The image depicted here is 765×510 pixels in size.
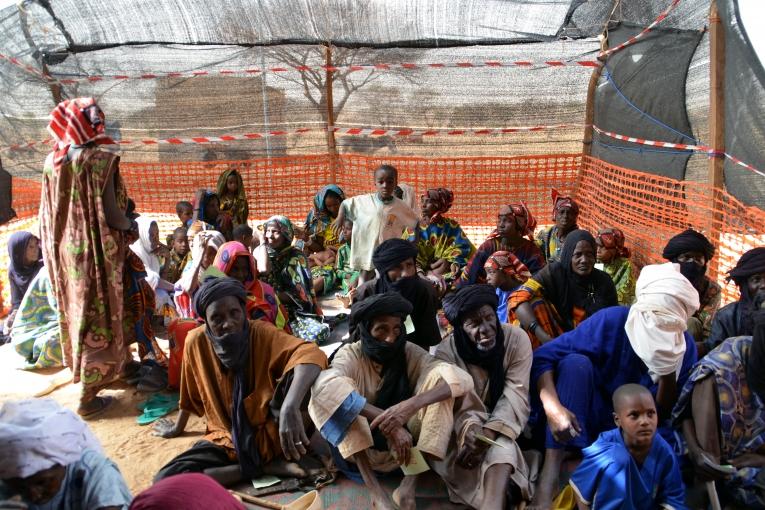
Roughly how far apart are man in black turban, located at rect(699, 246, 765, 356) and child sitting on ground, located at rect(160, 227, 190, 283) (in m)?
4.71

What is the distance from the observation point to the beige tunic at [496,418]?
9.96 ft

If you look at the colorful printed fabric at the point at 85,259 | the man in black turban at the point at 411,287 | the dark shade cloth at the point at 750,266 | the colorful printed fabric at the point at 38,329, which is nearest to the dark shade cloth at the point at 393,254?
the man in black turban at the point at 411,287

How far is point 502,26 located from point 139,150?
714 centimetres

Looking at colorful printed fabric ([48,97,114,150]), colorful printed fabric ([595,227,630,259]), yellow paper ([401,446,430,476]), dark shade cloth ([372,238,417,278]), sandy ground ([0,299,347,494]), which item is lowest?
sandy ground ([0,299,347,494])

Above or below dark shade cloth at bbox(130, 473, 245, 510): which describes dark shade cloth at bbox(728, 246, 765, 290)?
above

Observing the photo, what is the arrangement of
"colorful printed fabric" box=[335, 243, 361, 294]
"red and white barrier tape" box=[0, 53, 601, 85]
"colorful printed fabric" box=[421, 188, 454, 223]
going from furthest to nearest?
"red and white barrier tape" box=[0, 53, 601, 85] → "colorful printed fabric" box=[335, 243, 361, 294] → "colorful printed fabric" box=[421, 188, 454, 223]

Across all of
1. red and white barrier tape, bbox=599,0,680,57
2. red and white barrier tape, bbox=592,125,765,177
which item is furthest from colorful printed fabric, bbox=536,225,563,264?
red and white barrier tape, bbox=599,0,680,57

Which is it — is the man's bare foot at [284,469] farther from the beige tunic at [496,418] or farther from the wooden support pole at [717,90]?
the wooden support pole at [717,90]

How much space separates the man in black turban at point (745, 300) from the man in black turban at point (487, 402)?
48.5 inches

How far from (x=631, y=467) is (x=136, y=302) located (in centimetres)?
327

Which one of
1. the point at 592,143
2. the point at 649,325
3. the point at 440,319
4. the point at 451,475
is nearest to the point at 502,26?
the point at 592,143

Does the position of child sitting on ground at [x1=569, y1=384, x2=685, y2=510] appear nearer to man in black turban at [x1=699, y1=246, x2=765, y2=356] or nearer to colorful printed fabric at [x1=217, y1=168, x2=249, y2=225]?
man in black turban at [x1=699, y1=246, x2=765, y2=356]

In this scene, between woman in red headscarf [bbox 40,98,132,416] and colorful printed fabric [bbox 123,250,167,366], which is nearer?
woman in red headscarf [bbox 40,98,132,416]

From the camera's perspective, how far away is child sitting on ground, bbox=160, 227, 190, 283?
6316 mm
